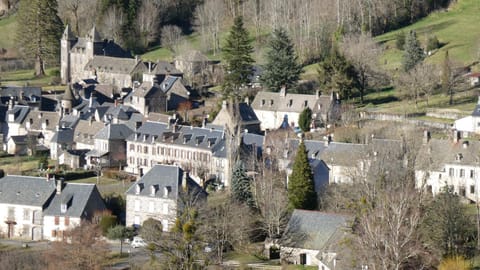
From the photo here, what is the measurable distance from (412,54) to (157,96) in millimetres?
18513

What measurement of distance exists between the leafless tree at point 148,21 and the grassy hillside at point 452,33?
2504 centimetres

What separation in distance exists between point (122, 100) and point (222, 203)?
28.3 metres

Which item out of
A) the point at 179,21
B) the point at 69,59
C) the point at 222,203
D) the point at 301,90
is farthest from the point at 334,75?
the point at 179,21

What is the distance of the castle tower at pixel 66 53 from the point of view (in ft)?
351

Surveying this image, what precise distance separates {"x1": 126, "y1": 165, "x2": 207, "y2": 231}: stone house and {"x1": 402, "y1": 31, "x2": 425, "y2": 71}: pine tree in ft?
96.6

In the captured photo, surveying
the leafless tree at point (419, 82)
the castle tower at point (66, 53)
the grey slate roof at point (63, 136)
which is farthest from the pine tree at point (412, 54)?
the castle tower at point (66, 53)

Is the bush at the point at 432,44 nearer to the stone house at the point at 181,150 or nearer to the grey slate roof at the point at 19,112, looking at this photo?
the stone house at the point at 181,150

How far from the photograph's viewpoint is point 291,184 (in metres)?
63.5

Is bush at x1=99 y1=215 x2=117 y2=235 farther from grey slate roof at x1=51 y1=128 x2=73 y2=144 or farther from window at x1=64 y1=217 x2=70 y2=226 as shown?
grey slate roof at x1=51 y1=128 x2=73 y2=144

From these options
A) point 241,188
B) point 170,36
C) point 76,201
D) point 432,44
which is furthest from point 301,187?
point 170,36

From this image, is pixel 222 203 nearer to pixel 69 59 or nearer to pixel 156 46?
pixel 69 59

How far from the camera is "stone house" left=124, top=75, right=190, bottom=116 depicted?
287 ft

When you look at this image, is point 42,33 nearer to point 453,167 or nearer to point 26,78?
point 26,78

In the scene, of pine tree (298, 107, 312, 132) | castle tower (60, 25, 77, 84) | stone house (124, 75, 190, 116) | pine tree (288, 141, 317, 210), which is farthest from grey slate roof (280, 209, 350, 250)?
castle tower (60, 25, 77, 84)
